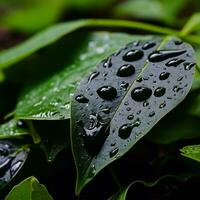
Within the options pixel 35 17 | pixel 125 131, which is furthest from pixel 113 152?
pixel 35 17

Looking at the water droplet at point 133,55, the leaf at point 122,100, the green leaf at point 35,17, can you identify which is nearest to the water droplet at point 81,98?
the leaf at point 122,100

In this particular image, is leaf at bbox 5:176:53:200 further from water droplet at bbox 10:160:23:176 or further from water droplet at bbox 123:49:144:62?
water droplet at bbox 123:49:144:62

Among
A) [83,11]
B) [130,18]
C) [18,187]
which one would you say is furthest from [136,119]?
[83,11]

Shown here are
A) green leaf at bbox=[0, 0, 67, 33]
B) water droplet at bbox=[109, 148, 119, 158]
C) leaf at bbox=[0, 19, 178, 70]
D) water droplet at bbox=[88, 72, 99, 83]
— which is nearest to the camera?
water droplet at bbox=[109, 148, 119, 158]

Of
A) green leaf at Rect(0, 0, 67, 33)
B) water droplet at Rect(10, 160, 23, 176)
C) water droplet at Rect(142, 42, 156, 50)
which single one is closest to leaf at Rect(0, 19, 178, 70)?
water droplet at Rect(142, 42, 156, 50)

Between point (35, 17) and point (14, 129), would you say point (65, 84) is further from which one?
point (35, 17)
